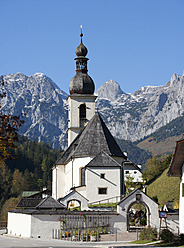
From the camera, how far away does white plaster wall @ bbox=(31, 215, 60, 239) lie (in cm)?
3875

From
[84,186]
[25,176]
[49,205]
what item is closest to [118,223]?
[49,205]

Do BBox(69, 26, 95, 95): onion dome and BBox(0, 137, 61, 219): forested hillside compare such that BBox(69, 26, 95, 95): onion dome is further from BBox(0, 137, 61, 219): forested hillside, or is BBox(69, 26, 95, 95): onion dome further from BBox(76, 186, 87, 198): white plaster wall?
BBox(0, 137, 61, 219): forested hillside

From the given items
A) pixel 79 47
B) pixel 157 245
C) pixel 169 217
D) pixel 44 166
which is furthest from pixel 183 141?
pixel 44 166

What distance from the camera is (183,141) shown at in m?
26.5

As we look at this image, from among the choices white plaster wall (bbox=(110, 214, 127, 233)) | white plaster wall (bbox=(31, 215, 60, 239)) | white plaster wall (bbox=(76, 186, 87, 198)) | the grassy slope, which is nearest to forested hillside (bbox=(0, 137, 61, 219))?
the grassy slope

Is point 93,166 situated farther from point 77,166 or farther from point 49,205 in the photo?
point 49,205

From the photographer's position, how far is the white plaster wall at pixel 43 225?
38.8m

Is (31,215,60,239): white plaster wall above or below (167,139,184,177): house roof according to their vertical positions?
below

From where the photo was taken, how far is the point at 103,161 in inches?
2117

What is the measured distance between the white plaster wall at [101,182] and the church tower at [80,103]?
2319 cm

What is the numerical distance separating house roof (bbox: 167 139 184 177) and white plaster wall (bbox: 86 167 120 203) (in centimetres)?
2491

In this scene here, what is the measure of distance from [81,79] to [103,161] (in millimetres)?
27394

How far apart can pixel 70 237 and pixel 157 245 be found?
11.7 m

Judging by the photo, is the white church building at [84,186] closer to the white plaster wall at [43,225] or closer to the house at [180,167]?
the white plaster wall at [43,225]
